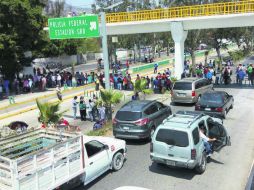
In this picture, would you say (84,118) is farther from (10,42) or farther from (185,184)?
(10,42)

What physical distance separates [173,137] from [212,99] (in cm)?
844

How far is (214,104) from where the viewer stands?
1920 centimetres

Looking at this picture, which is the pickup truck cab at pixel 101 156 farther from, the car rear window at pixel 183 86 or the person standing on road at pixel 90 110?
the car rear window at pixel 183 86

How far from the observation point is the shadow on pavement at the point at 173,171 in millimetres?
12249

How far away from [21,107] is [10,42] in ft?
22.3

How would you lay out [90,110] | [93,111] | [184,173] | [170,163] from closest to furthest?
[170,163] → [184,173] → [93,111] → [90,110]

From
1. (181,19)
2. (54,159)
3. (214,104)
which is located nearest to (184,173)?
(54,159)

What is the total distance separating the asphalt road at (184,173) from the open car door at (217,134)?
49 centimetres

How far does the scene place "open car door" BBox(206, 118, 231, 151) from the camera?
13492 millimetres

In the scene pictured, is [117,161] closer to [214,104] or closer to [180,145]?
[180,145]

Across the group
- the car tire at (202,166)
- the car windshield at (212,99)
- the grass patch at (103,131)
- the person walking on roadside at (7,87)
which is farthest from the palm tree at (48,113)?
the person walking on roadside at (7,87)

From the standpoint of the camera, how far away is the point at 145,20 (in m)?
31.8

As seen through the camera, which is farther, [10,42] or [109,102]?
[10,42]

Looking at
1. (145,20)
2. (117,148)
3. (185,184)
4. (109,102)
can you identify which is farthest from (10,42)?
(185,184)
